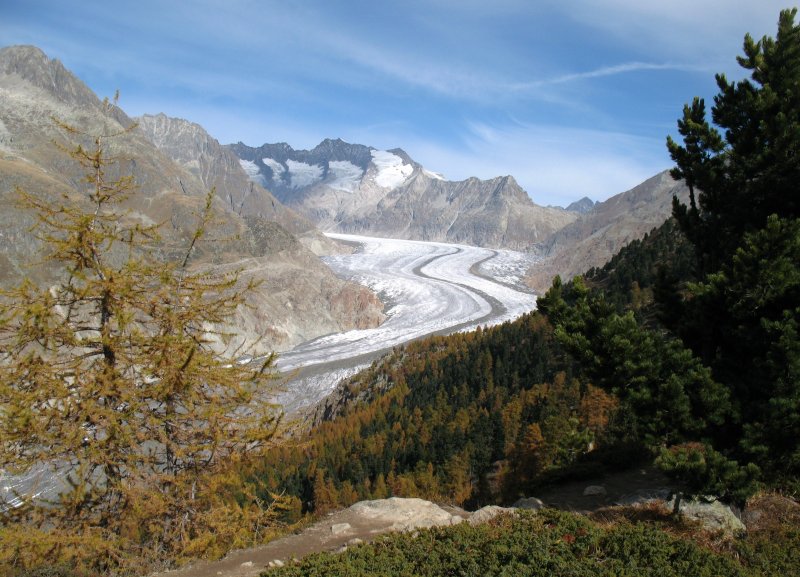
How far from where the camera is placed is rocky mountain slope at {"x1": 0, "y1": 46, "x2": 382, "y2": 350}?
280 ft

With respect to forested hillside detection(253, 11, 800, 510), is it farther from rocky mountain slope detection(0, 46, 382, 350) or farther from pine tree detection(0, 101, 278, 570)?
rocky mountain slope detection(0, 46, 382, 350)

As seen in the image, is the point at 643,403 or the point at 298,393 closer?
the point at 643,403

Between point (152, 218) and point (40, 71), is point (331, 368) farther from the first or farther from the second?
point (40, 71)

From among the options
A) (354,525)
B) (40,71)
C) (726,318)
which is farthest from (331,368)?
(40,71)

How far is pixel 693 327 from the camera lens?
39.2ft

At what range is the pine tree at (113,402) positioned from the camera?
855 centimetres

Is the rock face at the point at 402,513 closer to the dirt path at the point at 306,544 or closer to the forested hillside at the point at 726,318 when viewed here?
the dirt path at the point at 306,544

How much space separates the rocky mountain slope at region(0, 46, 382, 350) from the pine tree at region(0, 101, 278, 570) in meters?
56.4

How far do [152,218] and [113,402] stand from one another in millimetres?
124655

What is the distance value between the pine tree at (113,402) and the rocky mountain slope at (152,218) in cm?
5643

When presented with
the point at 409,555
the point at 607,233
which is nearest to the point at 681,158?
the point at 409,555

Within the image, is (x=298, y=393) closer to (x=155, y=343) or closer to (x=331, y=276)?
(x=331, y=276)

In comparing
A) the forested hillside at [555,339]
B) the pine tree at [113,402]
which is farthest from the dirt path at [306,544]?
the pine tree at [113,402]

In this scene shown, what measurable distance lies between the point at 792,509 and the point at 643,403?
15.7 feet
